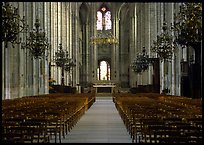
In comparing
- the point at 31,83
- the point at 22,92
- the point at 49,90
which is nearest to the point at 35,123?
the point at 22,92

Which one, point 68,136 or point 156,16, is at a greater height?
point 156,16

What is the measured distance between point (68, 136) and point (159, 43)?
47.6 ft

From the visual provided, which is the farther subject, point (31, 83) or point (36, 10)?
point (36, 10)

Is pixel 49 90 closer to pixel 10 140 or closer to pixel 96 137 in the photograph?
pixel 96 137

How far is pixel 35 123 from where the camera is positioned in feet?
30.3

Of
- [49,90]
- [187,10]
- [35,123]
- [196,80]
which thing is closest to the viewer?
[35,123]

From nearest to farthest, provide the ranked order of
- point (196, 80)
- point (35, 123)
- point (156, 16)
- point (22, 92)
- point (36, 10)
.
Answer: point (35, 123) → point (196, 80) → point (22, 92) → point (36, 10) → point (156, 16)

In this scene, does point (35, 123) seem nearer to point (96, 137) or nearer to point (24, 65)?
point (96, 137)

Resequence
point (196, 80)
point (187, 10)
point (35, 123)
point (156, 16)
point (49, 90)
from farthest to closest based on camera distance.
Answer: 1. point (156, 16)
2. point (49, 90)
3. point (196, 80)
4. point (187, 10)
5. point (35, 123)

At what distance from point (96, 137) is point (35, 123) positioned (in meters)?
3.92

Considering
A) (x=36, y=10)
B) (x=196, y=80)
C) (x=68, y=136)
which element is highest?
(x=36, y=10)

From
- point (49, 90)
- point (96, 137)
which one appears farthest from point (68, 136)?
point (49, 90)

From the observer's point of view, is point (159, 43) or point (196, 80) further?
point (159, 43)

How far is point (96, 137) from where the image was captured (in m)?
12.9
